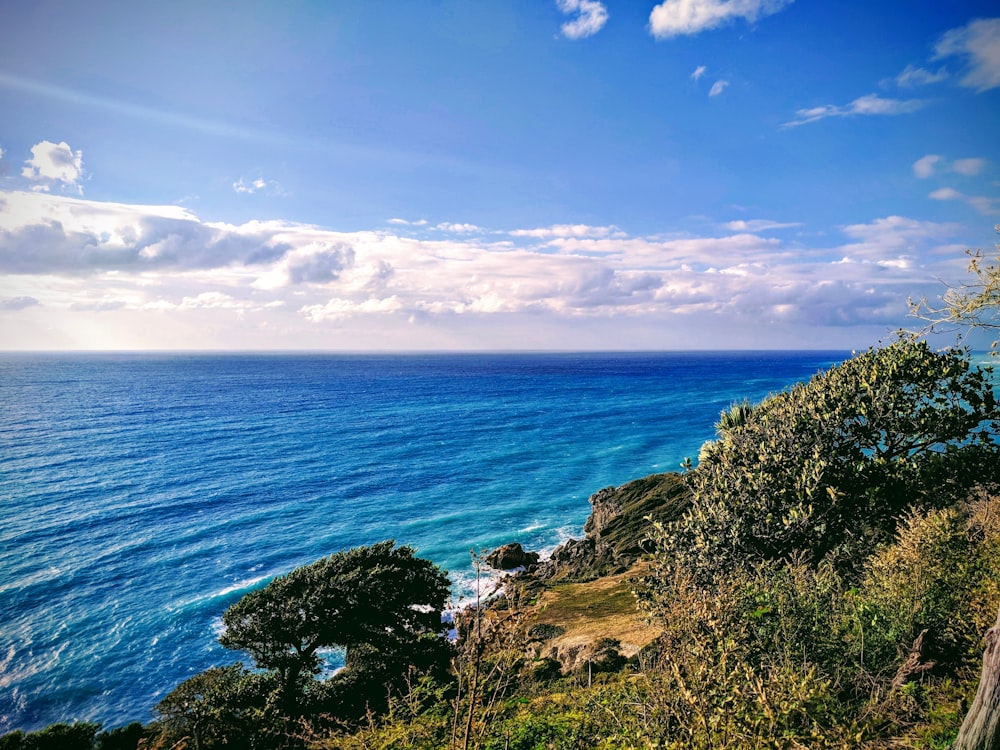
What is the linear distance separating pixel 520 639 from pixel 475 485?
173ft

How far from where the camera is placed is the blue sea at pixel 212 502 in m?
29.3

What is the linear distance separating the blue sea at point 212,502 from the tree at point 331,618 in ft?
38.2

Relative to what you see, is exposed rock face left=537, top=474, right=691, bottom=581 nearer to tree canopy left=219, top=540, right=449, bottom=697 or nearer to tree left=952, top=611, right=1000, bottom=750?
tree canopy left=219, top=540, right=449, bottom=697

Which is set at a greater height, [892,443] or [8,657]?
[892,443]

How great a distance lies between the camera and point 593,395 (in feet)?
465

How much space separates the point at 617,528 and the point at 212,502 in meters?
40.9

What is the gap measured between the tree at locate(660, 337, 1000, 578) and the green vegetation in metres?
0.08

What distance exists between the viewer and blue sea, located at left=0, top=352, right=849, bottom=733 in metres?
29.3

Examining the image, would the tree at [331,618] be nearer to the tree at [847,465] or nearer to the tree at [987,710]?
the tree at [847,465]

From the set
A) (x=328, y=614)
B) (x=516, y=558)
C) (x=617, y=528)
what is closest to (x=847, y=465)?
(x=328, y=614)

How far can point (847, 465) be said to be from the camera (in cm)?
1820

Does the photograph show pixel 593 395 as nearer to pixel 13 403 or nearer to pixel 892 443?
pixel 892 443

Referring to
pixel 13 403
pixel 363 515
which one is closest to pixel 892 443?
pixel 363 515

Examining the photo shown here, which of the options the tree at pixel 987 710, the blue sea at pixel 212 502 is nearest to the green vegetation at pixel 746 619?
the tree at pixel 987 710
